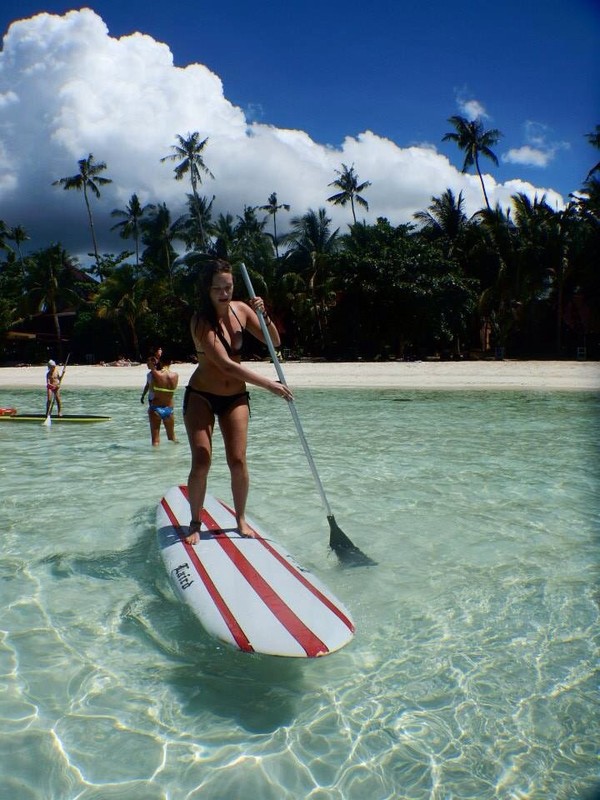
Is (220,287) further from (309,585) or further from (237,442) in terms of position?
(309,585)

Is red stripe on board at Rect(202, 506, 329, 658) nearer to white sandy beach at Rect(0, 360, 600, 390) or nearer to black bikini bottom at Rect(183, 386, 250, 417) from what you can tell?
black bikini bottom at Rect(183, 386, 250, 417)

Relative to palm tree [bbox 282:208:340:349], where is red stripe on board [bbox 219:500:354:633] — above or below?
below

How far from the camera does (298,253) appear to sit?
39281 millimetres

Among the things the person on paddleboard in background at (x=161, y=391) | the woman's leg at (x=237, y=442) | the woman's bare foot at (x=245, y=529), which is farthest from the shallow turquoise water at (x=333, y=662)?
the person on paddleboard in background at (x=161, y=391)

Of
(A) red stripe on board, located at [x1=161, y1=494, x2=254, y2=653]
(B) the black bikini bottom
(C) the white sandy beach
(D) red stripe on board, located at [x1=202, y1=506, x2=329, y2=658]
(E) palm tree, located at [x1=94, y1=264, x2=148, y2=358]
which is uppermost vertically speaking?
(E) palm tree, located at [x1=94, y1=264, x2=148, y2=358]

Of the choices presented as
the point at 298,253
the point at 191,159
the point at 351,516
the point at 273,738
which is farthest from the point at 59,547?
the point at 191,159

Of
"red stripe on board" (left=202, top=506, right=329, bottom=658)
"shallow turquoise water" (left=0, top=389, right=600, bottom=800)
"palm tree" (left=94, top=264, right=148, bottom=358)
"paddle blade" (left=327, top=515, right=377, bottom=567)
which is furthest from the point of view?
"palm tree" (left=94, top=264, right=148, bottom=358)

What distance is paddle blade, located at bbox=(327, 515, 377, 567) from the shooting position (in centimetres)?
443

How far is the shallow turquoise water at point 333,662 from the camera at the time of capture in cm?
237

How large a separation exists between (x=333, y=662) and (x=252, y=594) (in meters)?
0.55

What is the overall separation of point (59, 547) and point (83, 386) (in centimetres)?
2236

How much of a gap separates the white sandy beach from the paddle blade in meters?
Result: 16.0

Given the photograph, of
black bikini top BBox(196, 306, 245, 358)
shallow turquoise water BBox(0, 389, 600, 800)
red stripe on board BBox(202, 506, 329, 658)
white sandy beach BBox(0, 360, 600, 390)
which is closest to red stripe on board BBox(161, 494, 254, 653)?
red stripe on board BBox(202, 506, 329, 658)

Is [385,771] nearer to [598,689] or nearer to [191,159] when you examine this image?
[598,689]
